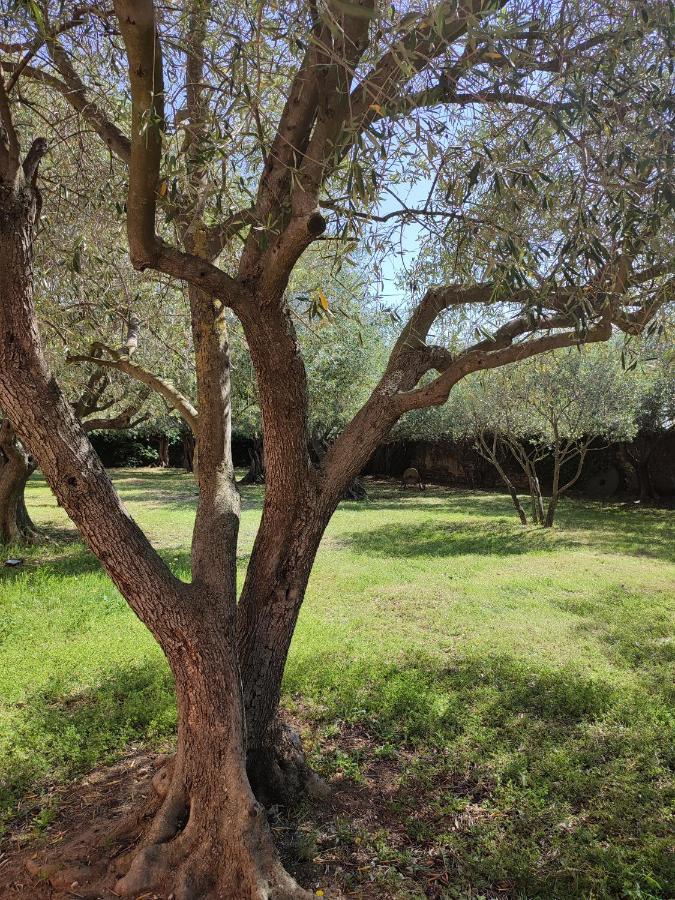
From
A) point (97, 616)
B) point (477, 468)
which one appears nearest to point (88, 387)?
point (97, 616)

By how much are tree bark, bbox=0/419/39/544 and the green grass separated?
3.12 ft

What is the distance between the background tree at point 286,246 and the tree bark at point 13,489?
7.60 m

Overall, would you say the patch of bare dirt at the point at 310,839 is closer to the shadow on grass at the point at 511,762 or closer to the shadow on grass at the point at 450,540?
the shadow on grass at the point at 511,762

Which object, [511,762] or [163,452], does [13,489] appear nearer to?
[511,762]

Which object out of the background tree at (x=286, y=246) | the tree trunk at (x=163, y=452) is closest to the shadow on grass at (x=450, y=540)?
the background tree at (x=286, y=246)

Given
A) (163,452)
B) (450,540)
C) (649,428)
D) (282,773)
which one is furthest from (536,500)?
(163,452)

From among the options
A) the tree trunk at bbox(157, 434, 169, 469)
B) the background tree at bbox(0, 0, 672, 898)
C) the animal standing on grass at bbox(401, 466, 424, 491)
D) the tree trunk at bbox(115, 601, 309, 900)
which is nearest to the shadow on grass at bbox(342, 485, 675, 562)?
the animal standing on grass at bbox(401, 466, 424, 491)

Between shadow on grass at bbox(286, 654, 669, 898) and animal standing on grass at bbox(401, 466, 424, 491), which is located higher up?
animal standing on grass at bbox(401, 466, 424, 491)

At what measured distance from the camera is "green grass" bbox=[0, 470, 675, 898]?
3.18 meters

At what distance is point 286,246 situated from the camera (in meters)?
2.66

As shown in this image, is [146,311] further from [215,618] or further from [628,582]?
[628,582]

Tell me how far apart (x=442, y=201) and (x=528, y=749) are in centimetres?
366

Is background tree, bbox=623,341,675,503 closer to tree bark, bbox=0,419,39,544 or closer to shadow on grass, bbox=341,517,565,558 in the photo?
shadow on grass, bbox=341,517,565,558

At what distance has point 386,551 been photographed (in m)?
10.5
